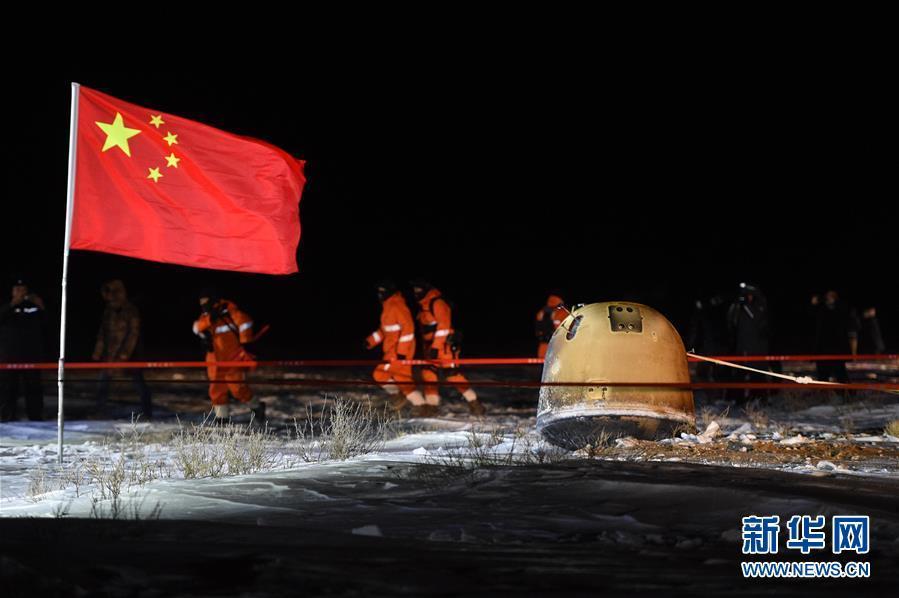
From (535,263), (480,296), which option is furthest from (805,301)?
(535,263)

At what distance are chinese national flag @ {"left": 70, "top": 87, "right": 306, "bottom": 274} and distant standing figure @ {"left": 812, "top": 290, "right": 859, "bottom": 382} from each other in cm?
1027

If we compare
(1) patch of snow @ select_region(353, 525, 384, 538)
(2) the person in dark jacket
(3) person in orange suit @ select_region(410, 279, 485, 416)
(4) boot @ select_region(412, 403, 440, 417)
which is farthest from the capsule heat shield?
(2) the person in dark jacket

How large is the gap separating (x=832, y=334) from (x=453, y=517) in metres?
14.2

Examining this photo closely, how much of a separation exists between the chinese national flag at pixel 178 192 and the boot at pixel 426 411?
505 cm

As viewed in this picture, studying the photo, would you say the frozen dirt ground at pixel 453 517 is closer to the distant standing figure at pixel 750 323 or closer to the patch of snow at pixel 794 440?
the patch of snow at pixel 794 440

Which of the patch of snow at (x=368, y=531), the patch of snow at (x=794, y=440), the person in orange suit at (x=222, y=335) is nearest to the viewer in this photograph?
the patch of snow at (x=368, y=531)

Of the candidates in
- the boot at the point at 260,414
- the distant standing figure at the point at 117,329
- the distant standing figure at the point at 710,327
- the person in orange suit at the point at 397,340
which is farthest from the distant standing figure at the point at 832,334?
the distant standing figure at the point at 117,329

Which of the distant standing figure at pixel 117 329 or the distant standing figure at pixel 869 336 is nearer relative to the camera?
the distant standing figure at pixel 117 329

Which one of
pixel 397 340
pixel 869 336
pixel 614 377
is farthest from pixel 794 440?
pixel 869 336

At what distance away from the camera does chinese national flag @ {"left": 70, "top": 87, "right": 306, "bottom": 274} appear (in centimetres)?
1120

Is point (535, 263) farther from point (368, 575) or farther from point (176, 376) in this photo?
point (368, 575)

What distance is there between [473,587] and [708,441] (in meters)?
6.22

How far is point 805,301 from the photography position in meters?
58.3

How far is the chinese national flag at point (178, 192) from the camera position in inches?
441
